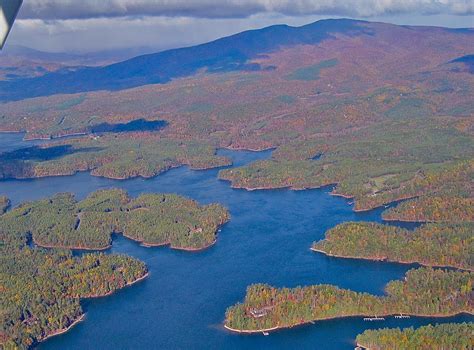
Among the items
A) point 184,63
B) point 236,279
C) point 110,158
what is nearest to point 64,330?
point 236,279

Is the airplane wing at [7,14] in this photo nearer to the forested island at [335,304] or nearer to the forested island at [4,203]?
the forested island at [335,304]

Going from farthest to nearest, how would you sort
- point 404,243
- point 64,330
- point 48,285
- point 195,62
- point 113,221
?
point 195,62 < point 113,221 < point 404,243 < point 48,285 < point 64,330

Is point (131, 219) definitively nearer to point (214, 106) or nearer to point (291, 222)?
point (291, 222)

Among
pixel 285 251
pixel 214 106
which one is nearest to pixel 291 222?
pixel 285 251

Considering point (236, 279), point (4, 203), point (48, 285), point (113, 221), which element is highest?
point (48, 285)

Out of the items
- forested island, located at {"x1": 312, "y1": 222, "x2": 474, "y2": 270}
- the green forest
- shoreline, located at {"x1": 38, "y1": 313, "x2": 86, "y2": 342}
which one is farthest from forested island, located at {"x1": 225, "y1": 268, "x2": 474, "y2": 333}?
the green forest

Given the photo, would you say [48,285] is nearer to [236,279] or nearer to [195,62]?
[236,279]
